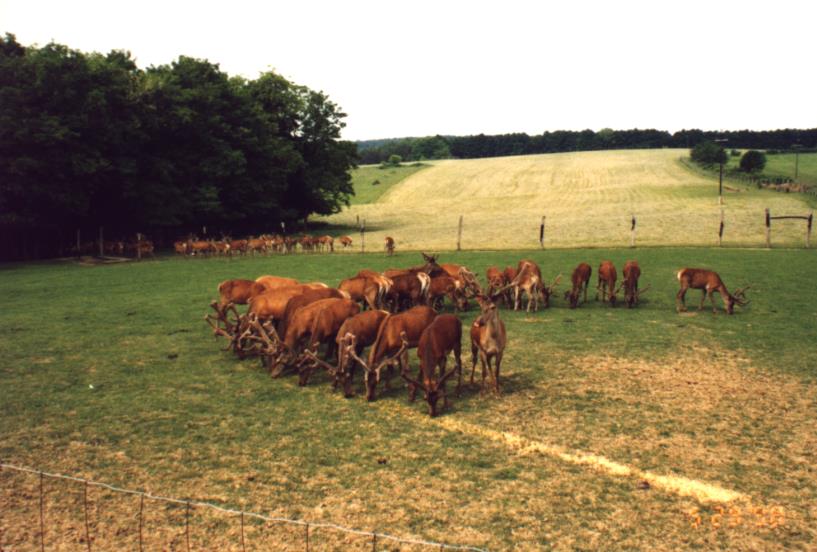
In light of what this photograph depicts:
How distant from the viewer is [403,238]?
49781 millimetres

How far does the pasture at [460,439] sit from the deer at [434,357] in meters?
0.34

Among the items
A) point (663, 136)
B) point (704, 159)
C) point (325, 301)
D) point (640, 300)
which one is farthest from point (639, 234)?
point (663, 136)

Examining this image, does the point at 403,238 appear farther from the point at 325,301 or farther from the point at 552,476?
the point at 552,476

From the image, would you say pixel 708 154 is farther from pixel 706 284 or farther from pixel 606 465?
pixel 606 465

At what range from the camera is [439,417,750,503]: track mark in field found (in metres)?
8.08

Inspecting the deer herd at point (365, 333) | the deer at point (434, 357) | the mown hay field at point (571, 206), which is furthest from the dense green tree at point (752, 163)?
the deer at point (434, 357)

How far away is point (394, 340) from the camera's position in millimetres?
12469

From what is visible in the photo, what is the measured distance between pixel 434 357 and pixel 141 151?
36809 millimetres

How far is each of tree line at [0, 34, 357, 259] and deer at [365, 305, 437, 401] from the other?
28.7 metres

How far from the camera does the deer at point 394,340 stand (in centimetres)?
1191

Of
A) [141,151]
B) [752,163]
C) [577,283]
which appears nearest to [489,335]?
[577,283]

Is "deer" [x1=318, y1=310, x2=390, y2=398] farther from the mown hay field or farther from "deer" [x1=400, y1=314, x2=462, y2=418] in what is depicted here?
the mown hay field

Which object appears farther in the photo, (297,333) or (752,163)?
(752,163)

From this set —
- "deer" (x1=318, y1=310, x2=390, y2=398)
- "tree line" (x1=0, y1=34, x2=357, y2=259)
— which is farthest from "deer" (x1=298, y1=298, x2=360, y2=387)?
"tree line" (x1=0, y1=34, x2=357, y2=259)
